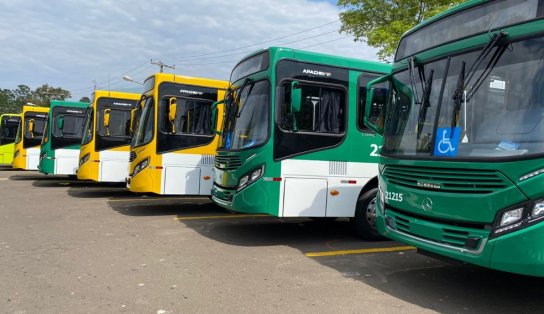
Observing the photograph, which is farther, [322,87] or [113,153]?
[113,153]

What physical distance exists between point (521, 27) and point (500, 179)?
1459mm

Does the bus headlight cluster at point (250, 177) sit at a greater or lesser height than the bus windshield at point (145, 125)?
lesser

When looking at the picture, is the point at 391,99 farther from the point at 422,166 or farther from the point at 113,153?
the point at 113,153

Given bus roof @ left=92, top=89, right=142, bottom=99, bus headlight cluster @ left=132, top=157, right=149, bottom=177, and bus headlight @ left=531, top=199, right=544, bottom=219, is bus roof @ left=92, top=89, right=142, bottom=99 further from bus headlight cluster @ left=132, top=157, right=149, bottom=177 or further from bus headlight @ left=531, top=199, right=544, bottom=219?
bus headlight @ left=531, top=199, right=544, bottom=219

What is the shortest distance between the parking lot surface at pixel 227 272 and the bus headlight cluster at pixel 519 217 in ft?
3.55

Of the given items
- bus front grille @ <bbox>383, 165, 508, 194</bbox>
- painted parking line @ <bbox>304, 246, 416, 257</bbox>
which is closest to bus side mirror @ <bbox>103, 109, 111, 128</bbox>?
painted parking line @ <bbox>304, 246, 416, 257</bbox>

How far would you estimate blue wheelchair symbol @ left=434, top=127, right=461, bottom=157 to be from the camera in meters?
4.61

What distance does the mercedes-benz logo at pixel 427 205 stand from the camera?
4746 millimetres

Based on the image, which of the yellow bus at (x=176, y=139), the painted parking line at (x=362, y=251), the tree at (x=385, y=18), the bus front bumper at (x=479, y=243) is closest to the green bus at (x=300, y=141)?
the painted parking line at (x=362, y=251)

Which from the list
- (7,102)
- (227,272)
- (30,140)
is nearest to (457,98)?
(227,272)

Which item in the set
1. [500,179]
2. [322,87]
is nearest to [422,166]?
[500,179]

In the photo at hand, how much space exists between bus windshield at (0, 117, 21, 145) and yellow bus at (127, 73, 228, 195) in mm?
16129

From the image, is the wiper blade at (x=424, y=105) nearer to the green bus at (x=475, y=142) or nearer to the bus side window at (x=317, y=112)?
the green bus at (x=475, y=142)

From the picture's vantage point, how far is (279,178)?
7.19 meters
